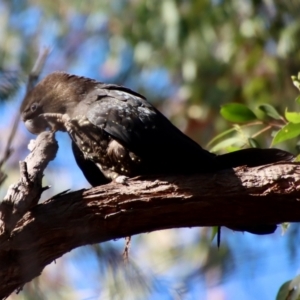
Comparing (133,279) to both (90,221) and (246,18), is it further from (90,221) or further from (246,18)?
(246,18)

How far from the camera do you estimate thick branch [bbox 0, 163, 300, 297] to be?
252 cm

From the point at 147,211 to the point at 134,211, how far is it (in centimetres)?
5

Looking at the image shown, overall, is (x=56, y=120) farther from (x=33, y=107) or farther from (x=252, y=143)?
(x=252, y=143)

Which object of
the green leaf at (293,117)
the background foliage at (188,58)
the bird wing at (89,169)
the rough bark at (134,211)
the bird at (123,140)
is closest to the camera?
the rough bark at (134,211)

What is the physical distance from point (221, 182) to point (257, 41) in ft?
10.9

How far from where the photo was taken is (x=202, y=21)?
5.66m

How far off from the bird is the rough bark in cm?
19

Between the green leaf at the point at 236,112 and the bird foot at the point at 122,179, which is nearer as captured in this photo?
the bird foot at the point at 122,179

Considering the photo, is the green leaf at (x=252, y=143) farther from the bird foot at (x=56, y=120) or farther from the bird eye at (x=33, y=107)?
the bird eye at (x=33, y=107)

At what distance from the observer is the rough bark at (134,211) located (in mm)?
2512

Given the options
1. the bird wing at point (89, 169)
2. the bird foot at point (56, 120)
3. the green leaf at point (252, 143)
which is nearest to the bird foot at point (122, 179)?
the bird wing at point (89, 169)

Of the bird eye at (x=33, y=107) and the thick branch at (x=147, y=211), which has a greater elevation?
the bird eye at (x=33, y=107)

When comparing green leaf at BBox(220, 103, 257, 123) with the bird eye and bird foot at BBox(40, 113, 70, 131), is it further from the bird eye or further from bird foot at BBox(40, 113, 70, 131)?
the bird eye

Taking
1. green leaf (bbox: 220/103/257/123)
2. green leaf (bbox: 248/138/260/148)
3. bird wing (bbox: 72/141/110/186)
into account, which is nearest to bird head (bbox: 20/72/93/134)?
bird wing (bbox: 72/141/110/186)
